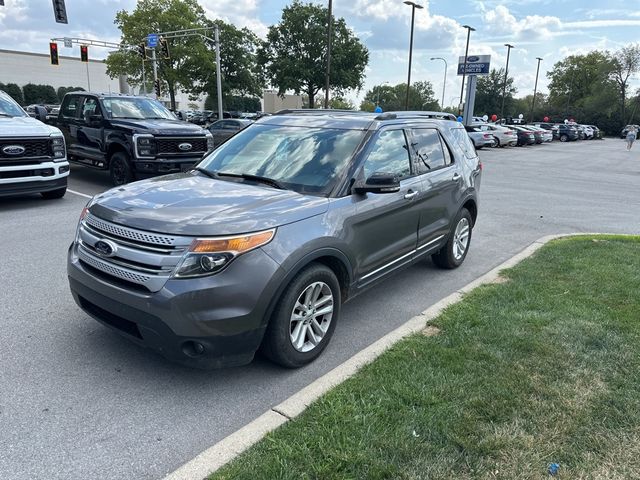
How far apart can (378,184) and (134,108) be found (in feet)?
28.3

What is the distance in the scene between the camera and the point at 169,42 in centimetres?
4591

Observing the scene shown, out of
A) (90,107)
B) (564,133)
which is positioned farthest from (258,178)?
(564,133)

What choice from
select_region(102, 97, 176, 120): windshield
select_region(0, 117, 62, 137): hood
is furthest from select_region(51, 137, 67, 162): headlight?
select_region(102, 97, 176, 120): windshield

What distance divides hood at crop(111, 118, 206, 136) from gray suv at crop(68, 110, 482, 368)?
548 cm

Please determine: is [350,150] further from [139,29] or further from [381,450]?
[139,29]

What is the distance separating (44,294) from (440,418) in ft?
12.5

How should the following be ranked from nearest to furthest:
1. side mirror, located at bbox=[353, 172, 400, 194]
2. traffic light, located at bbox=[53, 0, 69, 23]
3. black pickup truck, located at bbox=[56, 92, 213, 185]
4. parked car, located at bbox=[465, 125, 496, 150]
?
side mirror, located at bbox=[353, 172, 400, 194] < black pickup truck, located at bbox=[56, 92, 213, 185] < traffic light, located at bbox=[53, 0, 69, 23] < parked car, located at bbox=[465, 125, 496, 150]

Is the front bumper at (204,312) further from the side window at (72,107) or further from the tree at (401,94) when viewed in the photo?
the tree at (401,94)

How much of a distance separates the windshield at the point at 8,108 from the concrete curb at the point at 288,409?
8398mm

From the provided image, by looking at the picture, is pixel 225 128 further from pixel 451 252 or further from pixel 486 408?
pixel 486 408

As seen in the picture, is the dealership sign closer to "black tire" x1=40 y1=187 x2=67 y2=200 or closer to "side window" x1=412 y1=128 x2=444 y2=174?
"black tire" x1=40 y1=187 x2=67 y2=200

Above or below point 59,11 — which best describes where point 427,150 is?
below

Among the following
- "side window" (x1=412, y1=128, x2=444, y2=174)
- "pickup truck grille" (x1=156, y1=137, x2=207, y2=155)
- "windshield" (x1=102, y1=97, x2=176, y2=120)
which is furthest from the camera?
"windshield" (x1=102, y1=97, x2=176, y2=120)

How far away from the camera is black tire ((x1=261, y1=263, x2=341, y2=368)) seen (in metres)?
3.21
